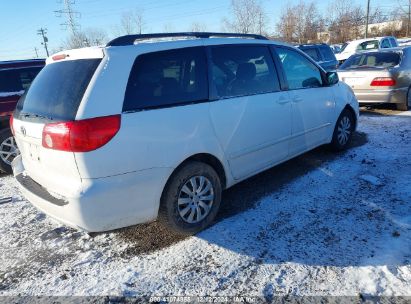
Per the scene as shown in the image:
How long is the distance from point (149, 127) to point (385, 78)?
285 inches

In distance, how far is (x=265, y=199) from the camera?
4.16m

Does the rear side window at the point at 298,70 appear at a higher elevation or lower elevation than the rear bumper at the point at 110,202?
higher

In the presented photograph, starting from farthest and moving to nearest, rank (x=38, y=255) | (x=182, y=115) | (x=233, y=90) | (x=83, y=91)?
(x=233, y=90), (x=38, y=255), (x=182, y=115), (x=83, y=91)

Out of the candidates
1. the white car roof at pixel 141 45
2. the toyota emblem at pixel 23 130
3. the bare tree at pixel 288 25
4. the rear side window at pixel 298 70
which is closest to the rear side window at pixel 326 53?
the rear side window at pixel 298 70

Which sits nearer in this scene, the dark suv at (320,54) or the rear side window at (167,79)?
the rear side window at (167,79)

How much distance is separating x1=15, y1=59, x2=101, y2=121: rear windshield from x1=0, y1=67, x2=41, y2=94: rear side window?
9.07 ft

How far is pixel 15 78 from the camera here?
5820 mm

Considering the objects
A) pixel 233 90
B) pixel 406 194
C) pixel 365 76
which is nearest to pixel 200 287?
pixel 233 90

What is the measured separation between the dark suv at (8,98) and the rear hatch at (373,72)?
7.19 meters

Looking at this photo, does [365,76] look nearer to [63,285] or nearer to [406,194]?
[406,194]

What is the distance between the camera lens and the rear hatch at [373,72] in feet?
27.0

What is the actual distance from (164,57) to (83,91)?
796 millimetres

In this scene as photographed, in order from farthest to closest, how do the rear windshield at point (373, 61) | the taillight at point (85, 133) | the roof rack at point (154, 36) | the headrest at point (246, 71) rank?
the rear windshield at point (373, 61), the headrest at point (246, 71), the roof rack at point (154, 36), the taillight at point (85, 133)

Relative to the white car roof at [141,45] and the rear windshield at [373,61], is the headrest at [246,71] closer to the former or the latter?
the white car roof at [141,45]
